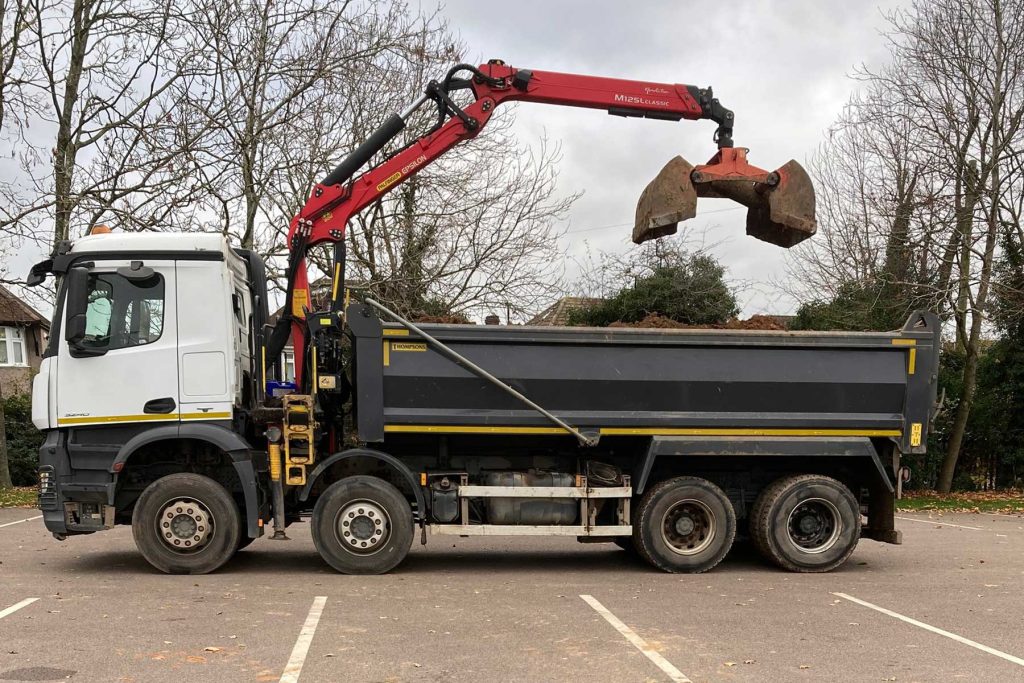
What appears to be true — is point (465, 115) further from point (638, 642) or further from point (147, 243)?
point (638, 642)

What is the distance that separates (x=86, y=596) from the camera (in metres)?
7.86

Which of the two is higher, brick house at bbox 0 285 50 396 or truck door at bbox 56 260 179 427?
brick house at bbox 0 285 50 396

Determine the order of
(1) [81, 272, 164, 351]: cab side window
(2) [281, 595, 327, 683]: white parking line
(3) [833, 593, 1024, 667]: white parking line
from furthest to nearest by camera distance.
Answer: (1) [81, 272, 164, 351]: cab side window, (3) [833, 593, 1024, 667]: white parking line, (2) [281, 595, 327, 683]: white parking line

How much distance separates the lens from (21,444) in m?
23.1

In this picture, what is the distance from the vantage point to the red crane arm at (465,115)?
9859 millimetres

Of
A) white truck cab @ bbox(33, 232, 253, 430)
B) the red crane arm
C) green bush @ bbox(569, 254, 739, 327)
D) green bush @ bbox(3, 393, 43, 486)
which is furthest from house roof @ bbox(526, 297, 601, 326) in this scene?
white truck cab @ bbox(33, 232, 253, 430)

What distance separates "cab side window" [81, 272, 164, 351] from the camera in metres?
8.98

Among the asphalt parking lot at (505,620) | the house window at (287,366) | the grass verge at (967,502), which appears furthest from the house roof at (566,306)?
the asphalt parking lot at (505,620)

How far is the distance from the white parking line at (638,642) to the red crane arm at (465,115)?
4364 mm

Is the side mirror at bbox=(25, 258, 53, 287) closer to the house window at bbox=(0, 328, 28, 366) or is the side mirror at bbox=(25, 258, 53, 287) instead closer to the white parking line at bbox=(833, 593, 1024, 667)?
the white parking line at bbox=(833, 593, 1024, 667)

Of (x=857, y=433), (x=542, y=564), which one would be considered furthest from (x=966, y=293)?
(x=542, y=564)

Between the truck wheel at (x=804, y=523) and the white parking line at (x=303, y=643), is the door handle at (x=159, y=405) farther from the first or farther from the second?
the truck wheel at (x=804, y=523)

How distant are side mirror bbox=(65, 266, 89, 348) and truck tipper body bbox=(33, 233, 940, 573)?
0.8 inches

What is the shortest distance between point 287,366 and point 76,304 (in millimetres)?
2148
